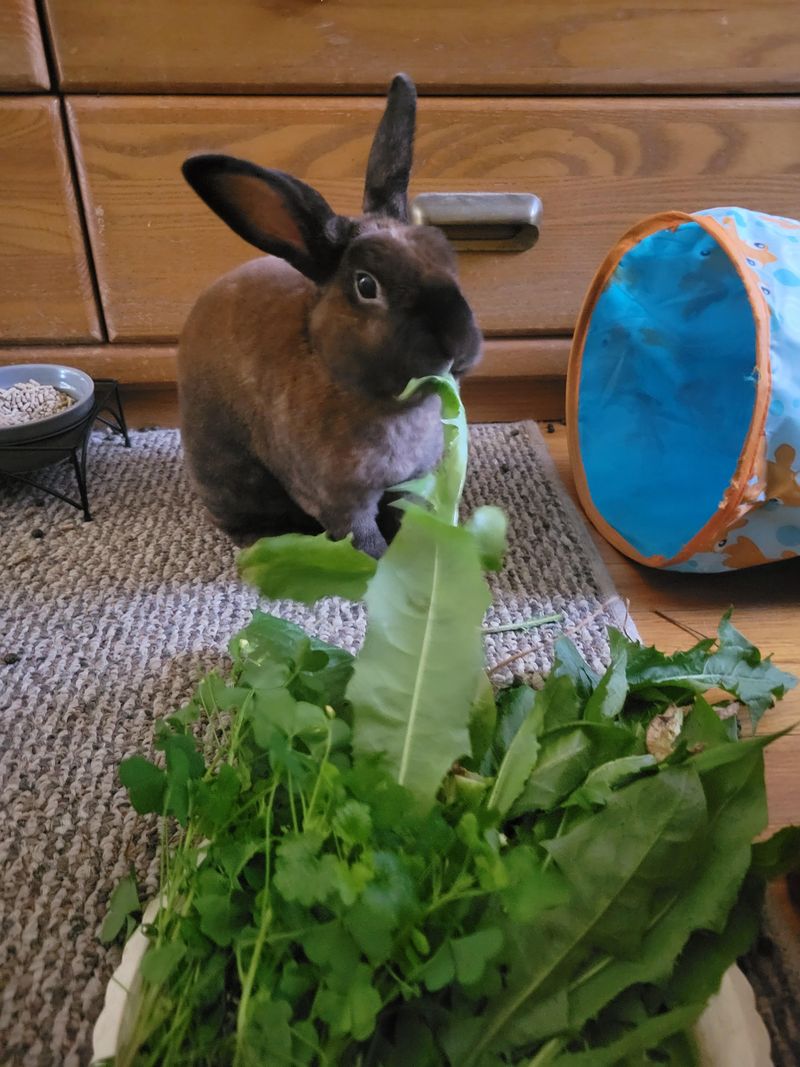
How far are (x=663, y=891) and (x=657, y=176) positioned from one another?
0.97 meters

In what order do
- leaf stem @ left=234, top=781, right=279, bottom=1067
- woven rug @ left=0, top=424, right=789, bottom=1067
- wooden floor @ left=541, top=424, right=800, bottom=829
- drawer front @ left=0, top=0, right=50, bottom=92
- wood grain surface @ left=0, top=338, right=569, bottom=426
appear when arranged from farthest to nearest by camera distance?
wood grain surface @ left=0, top=338, right=569, bottom=426 < drawer front @ left=0, top=0, right=50, bottom=92 < wooden floor @ left=541, top=424, right=800, bottom=829 < woven rug @ left=0, top=424, right=789, bottom=1067 < leaf stem @ left=234, top=781, right=279, bottom=1067

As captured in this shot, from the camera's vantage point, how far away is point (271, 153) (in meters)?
1.01

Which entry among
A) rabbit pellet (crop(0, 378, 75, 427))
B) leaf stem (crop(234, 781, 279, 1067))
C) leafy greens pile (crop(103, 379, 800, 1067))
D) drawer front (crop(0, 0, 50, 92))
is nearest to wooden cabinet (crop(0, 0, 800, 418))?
→ drawer front (crop(0, 0, 50, 92))

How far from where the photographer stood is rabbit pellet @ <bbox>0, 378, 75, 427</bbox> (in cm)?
98

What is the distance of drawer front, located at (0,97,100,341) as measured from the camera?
965 mm

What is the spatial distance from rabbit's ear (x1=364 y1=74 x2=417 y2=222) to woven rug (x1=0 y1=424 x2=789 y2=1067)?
40 cm

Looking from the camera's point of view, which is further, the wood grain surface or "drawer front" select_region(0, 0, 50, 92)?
the wood grain surface

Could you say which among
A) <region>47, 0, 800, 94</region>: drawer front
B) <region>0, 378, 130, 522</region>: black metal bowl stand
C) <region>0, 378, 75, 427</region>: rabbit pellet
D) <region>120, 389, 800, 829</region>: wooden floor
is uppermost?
<region>47, 0, 800, 94</region>: drawer front

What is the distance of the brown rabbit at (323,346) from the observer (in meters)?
0.65

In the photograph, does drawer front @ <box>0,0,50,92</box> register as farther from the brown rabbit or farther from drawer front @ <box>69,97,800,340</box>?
the brown rabbit

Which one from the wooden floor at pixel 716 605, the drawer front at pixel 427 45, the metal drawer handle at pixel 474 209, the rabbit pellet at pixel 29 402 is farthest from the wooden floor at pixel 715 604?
the rabbit pellet at pixel 29 402

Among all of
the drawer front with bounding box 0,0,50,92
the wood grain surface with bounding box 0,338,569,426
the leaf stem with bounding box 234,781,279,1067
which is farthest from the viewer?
the wood grain surface with bounding box 0,338,569,426

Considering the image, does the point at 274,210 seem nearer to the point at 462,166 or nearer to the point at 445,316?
the point at 445,316

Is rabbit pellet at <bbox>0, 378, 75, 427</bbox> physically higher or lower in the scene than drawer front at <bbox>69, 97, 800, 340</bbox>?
lower
